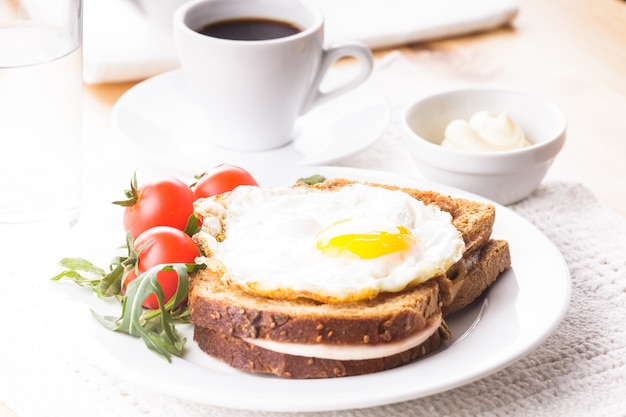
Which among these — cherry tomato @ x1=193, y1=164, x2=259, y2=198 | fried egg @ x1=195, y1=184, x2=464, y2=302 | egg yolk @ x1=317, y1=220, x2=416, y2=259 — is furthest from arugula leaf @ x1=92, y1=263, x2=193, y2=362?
cherry tomato @ x1=193, y1=164, x2=259, y2=198

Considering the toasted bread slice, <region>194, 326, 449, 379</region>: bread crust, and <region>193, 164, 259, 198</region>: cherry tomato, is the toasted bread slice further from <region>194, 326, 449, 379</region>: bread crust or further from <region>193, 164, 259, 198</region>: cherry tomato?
<region>193, 164, 259, 198</region>: cherry tomato

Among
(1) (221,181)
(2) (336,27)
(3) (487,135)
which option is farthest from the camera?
(2) (336,27)

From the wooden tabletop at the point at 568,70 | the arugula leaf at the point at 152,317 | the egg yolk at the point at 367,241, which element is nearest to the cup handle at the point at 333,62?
the wooden tabletop at the point at 568,70

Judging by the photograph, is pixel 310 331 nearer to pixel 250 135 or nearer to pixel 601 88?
pixel 250 135

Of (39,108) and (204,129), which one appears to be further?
(204,129)

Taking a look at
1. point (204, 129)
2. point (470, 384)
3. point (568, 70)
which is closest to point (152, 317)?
point (470, 384)

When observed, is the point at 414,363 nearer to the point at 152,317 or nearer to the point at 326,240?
the point at 326,240

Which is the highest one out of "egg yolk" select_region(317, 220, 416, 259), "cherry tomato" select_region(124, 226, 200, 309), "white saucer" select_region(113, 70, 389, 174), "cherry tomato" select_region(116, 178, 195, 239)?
"egg yolk" select_region(317, 220, 416, 259)
